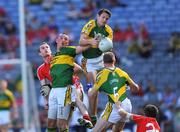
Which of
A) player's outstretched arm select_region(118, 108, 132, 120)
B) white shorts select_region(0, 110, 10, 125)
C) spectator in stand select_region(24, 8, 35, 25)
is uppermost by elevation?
spectator in stand select_region(24, 8, 35, 25)

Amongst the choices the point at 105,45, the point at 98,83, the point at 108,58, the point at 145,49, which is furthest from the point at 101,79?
the point at 145,49

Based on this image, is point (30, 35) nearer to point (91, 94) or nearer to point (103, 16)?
point (91, 94)

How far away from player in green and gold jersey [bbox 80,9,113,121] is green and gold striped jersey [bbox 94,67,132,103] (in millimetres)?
661

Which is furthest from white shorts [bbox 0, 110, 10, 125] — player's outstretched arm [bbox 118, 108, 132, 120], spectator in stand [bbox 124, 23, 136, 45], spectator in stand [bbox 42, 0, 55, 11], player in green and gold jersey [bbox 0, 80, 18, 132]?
player's outstretched arm [bbox 118, 108, 132, 120]

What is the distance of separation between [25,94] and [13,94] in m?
1.42

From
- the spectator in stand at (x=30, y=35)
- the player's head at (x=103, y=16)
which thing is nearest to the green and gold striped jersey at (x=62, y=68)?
the player's head at (x=103, y=16)

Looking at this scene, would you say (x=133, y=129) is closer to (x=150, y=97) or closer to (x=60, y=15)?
(x=150, y=97)

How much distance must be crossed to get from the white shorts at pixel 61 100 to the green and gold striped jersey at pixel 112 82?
70cm

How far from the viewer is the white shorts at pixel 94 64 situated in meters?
19.0

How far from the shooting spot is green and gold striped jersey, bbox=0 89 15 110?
84.1 ft

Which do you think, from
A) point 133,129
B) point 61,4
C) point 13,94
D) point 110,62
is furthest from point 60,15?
point 110,62

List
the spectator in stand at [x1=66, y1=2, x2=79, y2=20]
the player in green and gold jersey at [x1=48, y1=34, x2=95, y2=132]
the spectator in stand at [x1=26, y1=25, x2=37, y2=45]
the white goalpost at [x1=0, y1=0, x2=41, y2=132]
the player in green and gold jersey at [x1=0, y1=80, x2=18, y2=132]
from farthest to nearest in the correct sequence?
the spectator in stand at [x1=66, y1=2, x2=79, y2=20] < the spectator in stand at [x1=26, y1=25, x2=37, y2=45] < the white goalpost at [x1=0, y1=0, x2=41, y2=132] < the player in green and gold jersey at [x1=0, y1=80, x2=18, y2=132] < the player in green and gold jersey at [x1=48, y1=34, x2=95, y2=132]

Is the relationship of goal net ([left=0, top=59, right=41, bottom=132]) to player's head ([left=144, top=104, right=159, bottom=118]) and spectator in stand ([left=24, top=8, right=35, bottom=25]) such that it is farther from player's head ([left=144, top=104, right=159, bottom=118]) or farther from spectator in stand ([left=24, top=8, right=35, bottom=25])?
player's head ([left=144, top=104, right=159, bottom=118])

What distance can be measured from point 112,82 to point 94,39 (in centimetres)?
97
